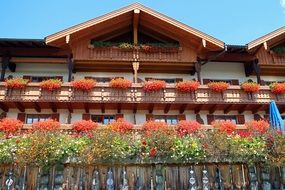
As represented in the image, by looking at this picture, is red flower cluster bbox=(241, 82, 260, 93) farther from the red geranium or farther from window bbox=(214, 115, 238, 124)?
the red geranium

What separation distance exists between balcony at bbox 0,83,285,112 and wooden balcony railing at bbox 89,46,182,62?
207 centimetres

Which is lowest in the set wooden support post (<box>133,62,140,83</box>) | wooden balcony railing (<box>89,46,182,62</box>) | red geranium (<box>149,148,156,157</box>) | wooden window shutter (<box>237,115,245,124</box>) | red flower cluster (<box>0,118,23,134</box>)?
red geranium (<box>149,148,156,157</box>)

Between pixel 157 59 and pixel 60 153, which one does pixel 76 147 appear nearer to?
pixel 60 153

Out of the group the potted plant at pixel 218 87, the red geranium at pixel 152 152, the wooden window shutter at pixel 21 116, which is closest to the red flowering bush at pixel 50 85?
the wooden window shutter at pixel 21 116

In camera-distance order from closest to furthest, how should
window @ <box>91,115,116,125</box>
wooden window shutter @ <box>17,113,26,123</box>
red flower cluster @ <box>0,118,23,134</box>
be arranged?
red flower cluster @ <box>0,118,23,134</box>, wooden window shutter @ <box>17,113,26,123</box>, window @ <box>91,115,116,125</box>

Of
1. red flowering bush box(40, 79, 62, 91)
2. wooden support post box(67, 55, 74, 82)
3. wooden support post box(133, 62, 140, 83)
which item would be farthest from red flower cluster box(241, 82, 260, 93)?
red flowering bush box(40, 79, 62, 91)

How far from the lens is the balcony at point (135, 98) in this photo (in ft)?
59.0

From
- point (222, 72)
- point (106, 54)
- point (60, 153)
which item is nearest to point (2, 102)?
point (106, 54)

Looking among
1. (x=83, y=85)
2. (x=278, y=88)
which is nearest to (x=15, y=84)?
(x=83, y=85)

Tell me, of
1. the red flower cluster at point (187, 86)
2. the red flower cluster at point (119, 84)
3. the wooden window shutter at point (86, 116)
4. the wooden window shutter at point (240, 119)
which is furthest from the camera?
the wooden window shutter at point (240, 119)

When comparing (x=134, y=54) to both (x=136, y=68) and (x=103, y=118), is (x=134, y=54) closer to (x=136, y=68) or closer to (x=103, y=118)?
(x=136, y=68)

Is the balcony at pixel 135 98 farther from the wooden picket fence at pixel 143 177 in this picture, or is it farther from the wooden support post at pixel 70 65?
the wooden picket fence at pixel 143 177

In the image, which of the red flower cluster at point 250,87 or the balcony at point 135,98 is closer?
the balcony at point 135,98

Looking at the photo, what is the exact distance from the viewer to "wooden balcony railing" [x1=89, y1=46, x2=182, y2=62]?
65.5 feet
